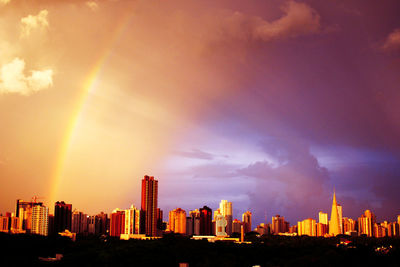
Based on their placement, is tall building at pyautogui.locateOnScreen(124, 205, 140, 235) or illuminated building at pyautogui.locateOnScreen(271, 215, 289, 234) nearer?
tall building at pyautogui.locateOnScreen(124, 205, 140, 235)

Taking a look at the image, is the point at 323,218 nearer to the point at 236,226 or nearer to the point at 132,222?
the point at 236,226

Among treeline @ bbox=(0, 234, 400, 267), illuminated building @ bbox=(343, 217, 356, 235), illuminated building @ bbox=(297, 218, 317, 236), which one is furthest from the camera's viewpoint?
illuminated building @ bbox=(343, 217, 356, 235)

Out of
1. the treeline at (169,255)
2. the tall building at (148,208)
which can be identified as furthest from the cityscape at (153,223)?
the treeline at (169,255)

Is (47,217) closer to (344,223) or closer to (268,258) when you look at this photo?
(268,258)

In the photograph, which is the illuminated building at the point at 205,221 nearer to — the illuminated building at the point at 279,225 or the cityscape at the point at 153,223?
the cityscape at the point at 153,223

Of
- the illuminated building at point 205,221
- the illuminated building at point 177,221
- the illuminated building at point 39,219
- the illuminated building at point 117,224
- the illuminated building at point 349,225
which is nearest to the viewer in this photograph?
the illuminated building at point 39,219

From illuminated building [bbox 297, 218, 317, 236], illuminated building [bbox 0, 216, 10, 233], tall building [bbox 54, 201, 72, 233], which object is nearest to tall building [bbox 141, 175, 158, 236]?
tall building [bbox 54, 201, 72, 233]

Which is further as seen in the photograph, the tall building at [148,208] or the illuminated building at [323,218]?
the illuminated building at [323,218]

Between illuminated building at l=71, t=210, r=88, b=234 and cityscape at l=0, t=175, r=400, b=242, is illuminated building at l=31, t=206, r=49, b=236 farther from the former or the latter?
illuminated building at l=71, t=210, r=88, b=234
